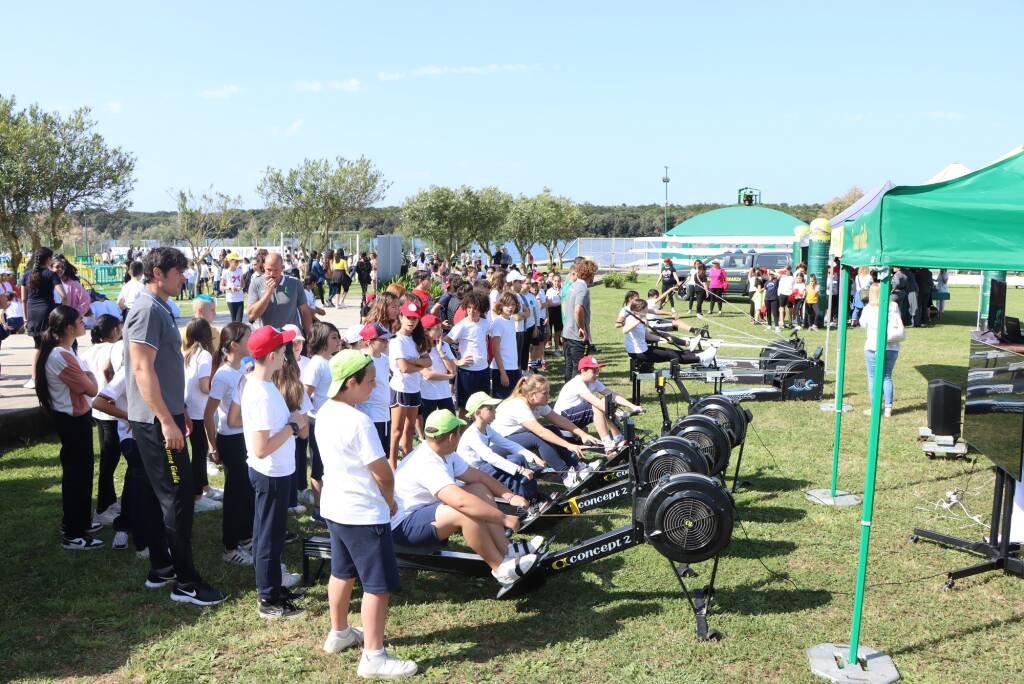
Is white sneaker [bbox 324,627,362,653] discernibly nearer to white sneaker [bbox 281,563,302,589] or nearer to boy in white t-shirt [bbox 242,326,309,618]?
boy in white t-shirt [bbox 242,326,309,618]

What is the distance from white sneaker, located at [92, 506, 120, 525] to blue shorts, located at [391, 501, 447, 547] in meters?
2.80

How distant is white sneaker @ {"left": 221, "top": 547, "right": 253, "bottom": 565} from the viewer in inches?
222

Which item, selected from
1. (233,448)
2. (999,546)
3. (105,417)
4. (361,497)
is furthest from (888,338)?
(105,417)

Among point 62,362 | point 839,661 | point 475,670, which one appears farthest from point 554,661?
point 62,362

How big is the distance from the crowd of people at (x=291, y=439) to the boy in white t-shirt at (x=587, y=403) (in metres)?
0.02

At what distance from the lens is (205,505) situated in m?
6.82

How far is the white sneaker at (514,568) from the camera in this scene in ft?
16.0

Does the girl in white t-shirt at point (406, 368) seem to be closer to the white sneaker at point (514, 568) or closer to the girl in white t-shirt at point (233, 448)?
the girl in white t-shirt at point (233, 448)

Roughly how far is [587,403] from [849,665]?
455 centimetres

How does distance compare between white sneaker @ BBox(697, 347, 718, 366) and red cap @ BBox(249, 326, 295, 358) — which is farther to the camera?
white sneaker @ BBox(697, 347, 718, 366)

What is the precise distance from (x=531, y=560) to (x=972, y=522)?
3.94m

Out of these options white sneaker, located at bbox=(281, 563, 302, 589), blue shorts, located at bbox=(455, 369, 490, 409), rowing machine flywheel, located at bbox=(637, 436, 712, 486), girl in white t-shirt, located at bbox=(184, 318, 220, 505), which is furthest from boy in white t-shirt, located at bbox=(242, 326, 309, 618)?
blue shorts, located at bbox=(455, 369, 490, 409)

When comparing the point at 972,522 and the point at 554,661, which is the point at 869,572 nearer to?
the point at 972,522

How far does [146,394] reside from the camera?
Result: 4.55 metres
